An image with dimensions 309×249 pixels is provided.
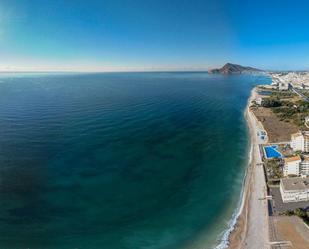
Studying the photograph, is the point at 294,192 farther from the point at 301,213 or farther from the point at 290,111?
the point at 290,111

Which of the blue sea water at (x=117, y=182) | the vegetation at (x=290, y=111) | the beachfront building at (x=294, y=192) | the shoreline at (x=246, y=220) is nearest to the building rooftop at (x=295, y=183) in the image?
the beachfront building at (x=294, y=192)

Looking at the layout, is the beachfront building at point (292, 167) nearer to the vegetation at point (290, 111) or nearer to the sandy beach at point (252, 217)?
the sandy beach at point (252, 217)

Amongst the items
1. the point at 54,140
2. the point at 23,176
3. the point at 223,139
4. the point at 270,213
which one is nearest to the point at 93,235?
the point at 23,176

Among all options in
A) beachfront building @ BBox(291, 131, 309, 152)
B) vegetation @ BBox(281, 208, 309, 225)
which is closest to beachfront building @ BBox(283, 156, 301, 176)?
vegetation @ BBox(281, 208, 309, 225)

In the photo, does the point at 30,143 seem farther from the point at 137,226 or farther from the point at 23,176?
the point at 137,226

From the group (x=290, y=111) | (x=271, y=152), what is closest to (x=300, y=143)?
(x=271, y=152)

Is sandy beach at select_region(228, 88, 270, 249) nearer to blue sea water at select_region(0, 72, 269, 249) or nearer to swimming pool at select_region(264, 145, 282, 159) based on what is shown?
blue sea water at select_region(0, 72, 269, 249)

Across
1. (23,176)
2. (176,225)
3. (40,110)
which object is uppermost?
(40,110)

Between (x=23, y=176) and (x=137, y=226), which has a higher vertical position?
(x=23, y=176)
